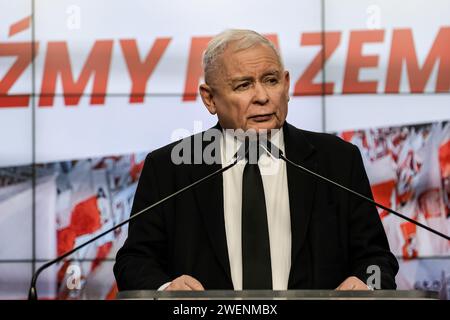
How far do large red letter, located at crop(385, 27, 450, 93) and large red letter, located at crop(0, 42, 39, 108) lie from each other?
6.02 feet

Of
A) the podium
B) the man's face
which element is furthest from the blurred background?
the podium

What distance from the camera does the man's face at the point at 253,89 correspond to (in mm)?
2203

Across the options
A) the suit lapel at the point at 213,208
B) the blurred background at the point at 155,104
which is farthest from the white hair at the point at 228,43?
the blurred background at the point at 155,104

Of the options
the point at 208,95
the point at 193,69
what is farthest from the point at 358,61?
the point at 208,95

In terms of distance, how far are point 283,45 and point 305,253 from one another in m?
2.88

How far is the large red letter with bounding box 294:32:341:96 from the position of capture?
16.0ft

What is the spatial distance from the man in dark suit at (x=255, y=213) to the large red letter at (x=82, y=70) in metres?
2.68

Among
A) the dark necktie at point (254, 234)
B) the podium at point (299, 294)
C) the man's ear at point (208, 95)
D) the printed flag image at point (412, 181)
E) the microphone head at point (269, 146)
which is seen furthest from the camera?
the printed flag image at point (412, 181)

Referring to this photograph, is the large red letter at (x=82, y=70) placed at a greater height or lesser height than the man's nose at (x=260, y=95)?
greater

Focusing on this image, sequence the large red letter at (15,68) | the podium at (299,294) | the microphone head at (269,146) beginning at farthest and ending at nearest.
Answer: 1. the large red letter at (15,68)
2. the microphone head at (269,146)
3. the podium at (299,294)

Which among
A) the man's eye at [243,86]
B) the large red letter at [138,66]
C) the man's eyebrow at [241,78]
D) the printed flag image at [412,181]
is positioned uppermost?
the large red letter at [138,66]

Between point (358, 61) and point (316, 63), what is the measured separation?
0.22 meters

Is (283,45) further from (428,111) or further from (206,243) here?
(206,243)

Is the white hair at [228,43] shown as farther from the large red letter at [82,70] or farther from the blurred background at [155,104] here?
the large red letter at [82,70]
